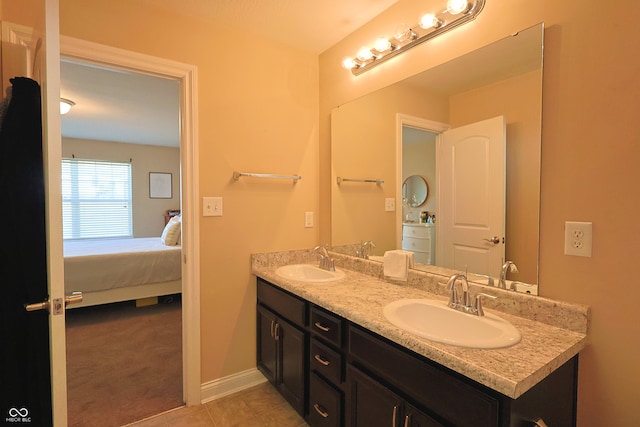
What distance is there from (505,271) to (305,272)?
1220 millimetres

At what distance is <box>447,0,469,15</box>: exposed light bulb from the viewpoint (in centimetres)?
138

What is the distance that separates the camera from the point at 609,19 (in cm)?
103

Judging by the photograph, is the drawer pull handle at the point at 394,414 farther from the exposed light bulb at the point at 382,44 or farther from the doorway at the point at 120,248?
the exposed light bulb at the point at 382,44

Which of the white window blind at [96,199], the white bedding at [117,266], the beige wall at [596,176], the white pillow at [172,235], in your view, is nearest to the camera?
the beige wall at [596,176]

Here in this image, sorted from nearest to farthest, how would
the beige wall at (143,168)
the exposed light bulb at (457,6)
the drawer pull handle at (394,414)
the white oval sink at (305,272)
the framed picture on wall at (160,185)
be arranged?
1. the drawer pull handle at (394,414)
2. the exposed light bulb at (457,6)
3. the white oval sink at (305,272)
4. the beige wall at (143,168)
5. the framed picture on wall at (160,185)

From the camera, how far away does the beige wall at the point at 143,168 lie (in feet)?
18.8

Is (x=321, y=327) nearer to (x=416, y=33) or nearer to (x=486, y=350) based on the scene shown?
(x=486, y=350)

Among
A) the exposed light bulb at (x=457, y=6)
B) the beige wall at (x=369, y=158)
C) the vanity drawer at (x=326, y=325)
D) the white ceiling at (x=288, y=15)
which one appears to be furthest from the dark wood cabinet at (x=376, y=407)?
the white ceiling at (x=288, y=15)

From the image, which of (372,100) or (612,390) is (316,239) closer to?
(372,100)

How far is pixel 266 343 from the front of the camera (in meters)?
2.07

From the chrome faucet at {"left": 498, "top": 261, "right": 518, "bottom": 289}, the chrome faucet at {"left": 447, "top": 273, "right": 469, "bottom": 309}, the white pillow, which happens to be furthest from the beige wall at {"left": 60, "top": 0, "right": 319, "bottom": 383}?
the white pillow

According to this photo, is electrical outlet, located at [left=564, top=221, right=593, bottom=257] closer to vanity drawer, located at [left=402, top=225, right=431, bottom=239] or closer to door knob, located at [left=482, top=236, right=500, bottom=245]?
door knob, located at [left=482, top=236, right=500, bottom=245]

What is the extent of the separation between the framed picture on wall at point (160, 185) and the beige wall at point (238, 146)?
497 cm

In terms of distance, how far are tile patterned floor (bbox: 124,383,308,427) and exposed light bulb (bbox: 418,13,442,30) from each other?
2204 millimetres
